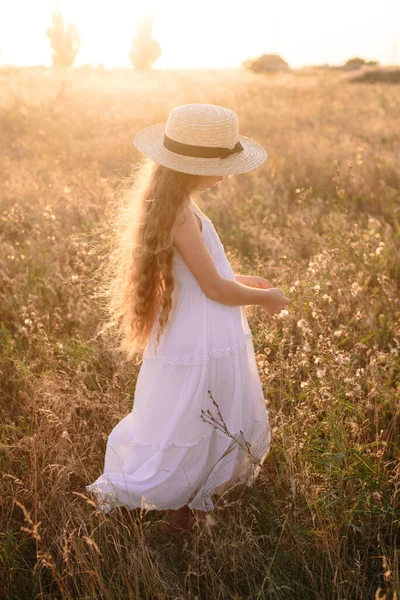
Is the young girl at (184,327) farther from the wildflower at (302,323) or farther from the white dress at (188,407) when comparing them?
the wildflower at (302,323)

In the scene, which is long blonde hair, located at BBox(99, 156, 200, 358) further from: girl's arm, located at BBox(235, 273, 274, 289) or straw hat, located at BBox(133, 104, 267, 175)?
girl's arm, located at BBox(235, 273, 274, 289)

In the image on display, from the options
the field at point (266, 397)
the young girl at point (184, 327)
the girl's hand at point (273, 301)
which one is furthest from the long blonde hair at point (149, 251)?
the field at point (266, 397)

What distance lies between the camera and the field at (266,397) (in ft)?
6.77

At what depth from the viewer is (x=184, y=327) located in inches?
93.7

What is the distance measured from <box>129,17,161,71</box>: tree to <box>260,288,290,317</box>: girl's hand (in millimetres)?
51544

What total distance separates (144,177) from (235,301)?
0.72 metres

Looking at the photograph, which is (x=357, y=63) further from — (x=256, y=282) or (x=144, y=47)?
(x=256, y=282)

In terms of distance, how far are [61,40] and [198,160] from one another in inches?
2024

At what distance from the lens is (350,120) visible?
12.1 metres

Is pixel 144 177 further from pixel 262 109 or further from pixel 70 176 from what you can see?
pixel 262 109

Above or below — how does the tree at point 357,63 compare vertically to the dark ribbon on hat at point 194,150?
below

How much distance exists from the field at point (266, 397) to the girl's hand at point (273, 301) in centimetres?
8

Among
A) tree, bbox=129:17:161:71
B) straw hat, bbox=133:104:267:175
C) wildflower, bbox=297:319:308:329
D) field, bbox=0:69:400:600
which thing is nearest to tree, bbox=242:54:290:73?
tree, bbox=129:17:161:71

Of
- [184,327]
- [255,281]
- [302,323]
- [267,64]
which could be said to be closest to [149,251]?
[184,327]
